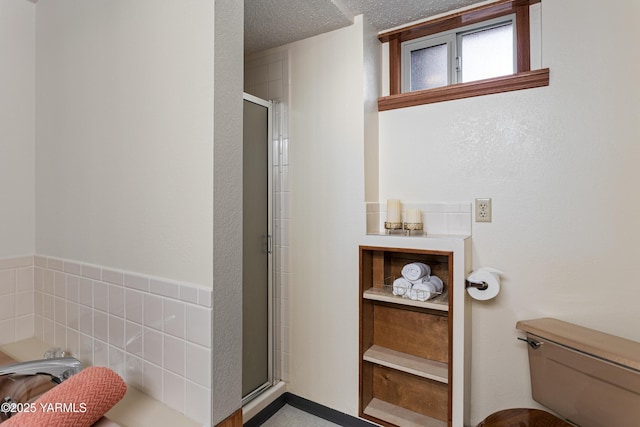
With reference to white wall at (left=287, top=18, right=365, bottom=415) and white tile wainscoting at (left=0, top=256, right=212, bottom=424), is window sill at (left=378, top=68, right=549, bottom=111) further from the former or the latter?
white tile wainscoting at (left=0, top=256, right=212, bottom=424)

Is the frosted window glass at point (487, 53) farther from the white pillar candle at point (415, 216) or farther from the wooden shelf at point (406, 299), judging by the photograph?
the wooden shelf at point (406, 299)

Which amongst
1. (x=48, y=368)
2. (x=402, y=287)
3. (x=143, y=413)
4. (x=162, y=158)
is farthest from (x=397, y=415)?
(x=162, y=158)

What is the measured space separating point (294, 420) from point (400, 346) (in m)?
0.75

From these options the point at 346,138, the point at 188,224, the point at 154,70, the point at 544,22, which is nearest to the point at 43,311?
the point at 188,224

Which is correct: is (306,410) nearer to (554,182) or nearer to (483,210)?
(483,210)

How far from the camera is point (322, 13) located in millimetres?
1678

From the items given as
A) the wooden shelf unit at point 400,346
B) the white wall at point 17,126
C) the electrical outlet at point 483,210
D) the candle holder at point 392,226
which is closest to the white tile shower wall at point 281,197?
the wooden shelf unit at point 400,346

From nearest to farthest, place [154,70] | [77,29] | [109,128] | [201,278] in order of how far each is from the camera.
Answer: [201,278]
[154,70]
[109,128]
[77,29]

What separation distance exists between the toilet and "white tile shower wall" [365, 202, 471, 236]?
511 millimetres

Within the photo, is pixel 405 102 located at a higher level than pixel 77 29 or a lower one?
lower

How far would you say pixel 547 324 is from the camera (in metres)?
1.44

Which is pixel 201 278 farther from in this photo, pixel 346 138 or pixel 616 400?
pixel 616 400

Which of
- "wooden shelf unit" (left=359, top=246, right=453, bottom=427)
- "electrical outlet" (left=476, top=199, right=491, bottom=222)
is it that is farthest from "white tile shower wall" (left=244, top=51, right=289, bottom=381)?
"electrical outlet" (left=476, top=199, right=491, bottom=222)

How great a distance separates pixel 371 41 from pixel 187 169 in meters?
1.36
